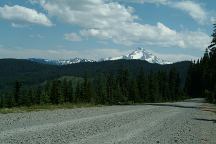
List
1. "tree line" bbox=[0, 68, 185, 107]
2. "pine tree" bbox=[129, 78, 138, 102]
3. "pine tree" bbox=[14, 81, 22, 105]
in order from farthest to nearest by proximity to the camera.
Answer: "pine tree" bbox=[129, 78, 138, 102] → "tree line" bbox=[0, 68, 185, 107] → "pine tree" bbox=[14, 81, 22, 105]

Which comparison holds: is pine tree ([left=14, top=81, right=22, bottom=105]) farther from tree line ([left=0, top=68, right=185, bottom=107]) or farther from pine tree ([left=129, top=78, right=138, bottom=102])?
pine tree ([left=129, top=78, right=138, bottom=102])

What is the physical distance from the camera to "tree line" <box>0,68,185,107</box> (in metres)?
118

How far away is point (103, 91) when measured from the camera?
142 metres

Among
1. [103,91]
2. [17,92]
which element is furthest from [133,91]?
[17,92]

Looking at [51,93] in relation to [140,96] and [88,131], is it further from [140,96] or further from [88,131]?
[88,131]

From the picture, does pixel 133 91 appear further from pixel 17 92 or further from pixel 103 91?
pixel 17 92

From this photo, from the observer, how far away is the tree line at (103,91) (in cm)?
11794

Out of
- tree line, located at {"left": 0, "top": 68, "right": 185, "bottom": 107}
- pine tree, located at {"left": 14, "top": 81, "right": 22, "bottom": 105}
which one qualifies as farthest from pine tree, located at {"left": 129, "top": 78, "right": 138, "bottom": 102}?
pine tree, located at {"left": 14, "top": 81, "right": 22, "bottom": 105}

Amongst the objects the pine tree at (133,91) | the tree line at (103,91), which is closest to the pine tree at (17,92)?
the tree line at (103,91)

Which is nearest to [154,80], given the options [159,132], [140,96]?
[140,96]

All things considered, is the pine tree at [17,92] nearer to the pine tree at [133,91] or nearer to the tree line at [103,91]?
the tree line at [103,91]

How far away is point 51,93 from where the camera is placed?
392ft

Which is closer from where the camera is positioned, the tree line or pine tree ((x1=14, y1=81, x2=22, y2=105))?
pine tree ((x1=14, y1=81, x2=22, y2=105))

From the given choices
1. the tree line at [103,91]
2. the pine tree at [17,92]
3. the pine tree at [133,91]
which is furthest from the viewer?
the pine tree at [133,91]
